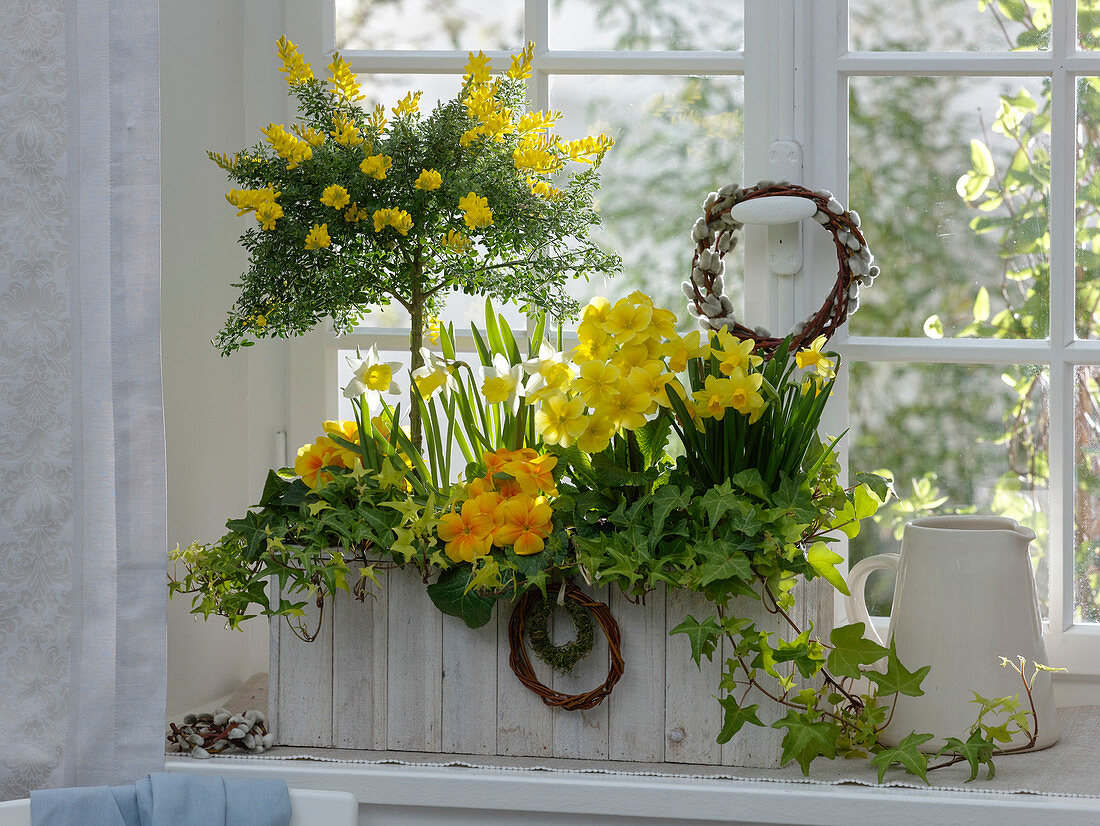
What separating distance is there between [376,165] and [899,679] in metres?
0.75

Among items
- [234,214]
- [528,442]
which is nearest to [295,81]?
[234,214]

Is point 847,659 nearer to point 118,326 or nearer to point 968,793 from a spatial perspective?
point 968,793

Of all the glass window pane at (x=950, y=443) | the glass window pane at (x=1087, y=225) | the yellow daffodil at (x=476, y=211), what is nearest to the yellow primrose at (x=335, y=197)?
the yellow daffodil at (x=476, y=211)

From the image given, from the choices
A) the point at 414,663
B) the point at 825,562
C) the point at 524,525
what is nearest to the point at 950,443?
the point at 825,562

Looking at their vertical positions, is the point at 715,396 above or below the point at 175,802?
above

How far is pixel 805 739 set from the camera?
0.96 m

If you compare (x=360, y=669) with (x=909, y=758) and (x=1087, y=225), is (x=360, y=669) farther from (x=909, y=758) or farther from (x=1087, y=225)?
(x=1087, y=225)

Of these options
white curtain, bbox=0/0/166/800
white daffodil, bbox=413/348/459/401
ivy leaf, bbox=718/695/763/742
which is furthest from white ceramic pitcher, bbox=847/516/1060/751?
white curtain, bbox=0/0/166/800

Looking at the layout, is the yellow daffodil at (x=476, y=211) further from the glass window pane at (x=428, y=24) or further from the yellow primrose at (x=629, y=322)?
the glass window pane at (x=428, y=24)

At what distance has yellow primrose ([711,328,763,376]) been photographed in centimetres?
98

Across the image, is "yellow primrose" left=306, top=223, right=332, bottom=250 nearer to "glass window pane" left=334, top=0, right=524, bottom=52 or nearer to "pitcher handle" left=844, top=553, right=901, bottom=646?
"glass window pane" left=334, top=0, right=524, bottom=52

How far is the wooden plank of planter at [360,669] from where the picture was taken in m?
1.06

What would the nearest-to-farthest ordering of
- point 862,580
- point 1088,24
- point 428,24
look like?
point 862,580 < point 1088,24 < point 428,24

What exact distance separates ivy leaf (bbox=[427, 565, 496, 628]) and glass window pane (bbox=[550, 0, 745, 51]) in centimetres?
75
